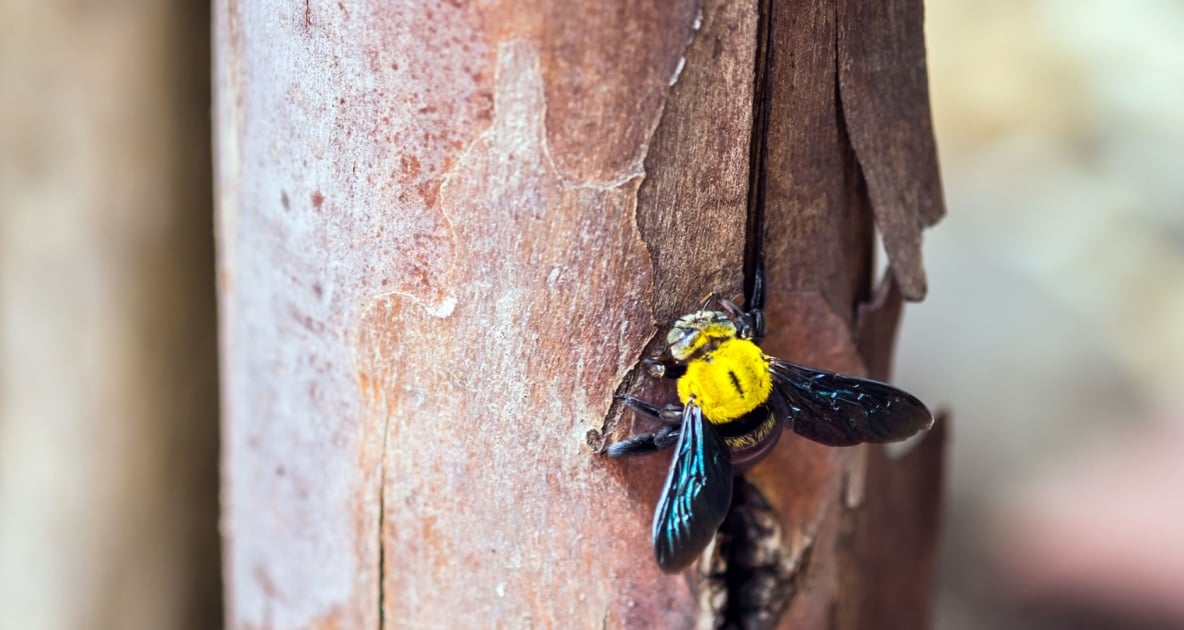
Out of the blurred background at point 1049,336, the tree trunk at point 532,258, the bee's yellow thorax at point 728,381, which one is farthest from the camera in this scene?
the blurred background at point 1049,336

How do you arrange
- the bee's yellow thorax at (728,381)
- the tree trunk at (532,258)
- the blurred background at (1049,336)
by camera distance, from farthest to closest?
the blurred background at (1049,336), the bee's yellow thorax at (728,381), the tree trunk at (532,258)

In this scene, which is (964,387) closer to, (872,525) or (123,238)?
(872,525)

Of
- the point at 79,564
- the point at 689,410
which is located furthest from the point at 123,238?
the point at 689,410

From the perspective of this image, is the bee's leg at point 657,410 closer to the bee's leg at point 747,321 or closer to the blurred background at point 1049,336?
the bee's leg at point 747,321

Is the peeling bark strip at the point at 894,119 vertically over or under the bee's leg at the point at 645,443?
over

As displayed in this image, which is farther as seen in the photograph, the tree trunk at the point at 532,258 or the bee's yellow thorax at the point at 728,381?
the bee's yellow thorax at the point at 728,381

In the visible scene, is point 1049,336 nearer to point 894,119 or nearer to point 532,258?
point 894,119

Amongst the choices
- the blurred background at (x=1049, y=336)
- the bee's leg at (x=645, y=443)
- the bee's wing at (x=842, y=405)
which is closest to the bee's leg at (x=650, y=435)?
the bee's leg at (x=645, y=443)

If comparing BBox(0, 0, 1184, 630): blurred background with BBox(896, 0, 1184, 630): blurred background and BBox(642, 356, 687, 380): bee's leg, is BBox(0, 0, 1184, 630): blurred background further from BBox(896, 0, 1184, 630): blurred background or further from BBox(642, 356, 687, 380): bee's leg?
BBox(642, 356, 687, 380): bee's leg

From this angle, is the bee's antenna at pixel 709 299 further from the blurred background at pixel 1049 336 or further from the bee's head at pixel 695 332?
the blurred background at pixel 1049 336
